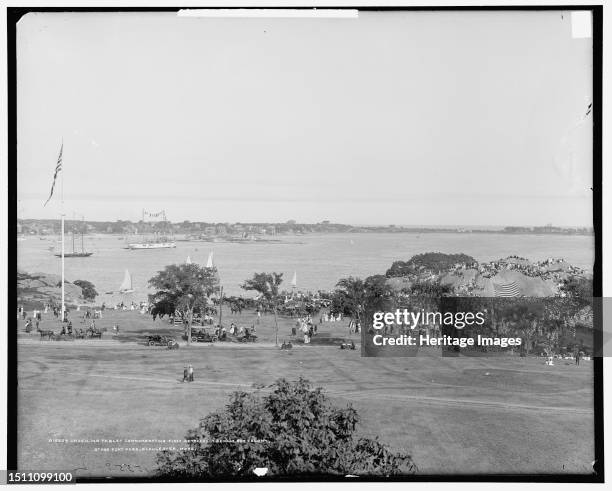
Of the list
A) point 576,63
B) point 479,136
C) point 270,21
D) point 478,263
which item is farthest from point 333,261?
point 576,63

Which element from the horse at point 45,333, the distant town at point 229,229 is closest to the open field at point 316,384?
the horse at point 45,333

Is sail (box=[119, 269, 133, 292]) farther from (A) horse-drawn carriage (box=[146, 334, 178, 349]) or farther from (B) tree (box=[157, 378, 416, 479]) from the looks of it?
(B) tree (box=[157, 378, 416, 479])

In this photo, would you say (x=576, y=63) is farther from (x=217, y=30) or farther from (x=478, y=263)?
(x=217, y=30)

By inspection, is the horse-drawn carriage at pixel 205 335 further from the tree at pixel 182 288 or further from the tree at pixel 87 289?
the tree at pixel 87 289

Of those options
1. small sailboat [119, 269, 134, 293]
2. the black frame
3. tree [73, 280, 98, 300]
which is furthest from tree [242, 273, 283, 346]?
the black frame

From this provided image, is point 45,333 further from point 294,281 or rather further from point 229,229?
point 294,281

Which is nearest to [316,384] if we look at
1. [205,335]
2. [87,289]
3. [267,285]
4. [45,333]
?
[267,285]
